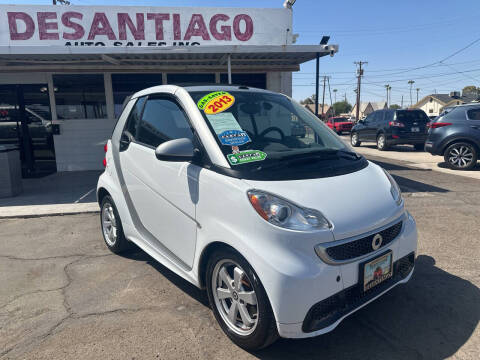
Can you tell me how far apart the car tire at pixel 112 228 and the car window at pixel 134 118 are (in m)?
0.85

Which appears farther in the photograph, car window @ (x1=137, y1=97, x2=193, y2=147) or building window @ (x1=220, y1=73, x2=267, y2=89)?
building window @ (x1=220, y1=73, x2=267, y2=89)

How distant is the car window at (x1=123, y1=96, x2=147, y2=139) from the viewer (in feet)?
11.0

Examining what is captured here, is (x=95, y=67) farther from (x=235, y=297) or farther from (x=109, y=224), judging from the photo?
(x=235, y=297)

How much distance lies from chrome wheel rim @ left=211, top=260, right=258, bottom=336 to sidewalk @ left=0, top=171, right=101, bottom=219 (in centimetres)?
392

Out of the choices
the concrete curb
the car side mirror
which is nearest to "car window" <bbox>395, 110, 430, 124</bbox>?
the concrete curb

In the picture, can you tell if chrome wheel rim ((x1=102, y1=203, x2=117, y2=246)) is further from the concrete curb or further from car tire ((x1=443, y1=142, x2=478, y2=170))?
car tire ((x1=443, y1=142, x2=478, y2=170))

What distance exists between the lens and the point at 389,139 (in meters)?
13.3

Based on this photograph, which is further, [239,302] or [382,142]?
[382,142]

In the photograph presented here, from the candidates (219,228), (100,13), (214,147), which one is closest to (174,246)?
(219,228)

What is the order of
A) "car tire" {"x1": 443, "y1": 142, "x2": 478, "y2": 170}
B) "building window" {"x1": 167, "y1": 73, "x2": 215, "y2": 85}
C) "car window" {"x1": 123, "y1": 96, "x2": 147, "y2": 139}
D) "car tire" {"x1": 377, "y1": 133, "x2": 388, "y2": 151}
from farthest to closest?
"car tire" {"x1": 377, "y1": 133, "x2": 388, "y2": 151} → "building window" {"x1": 167, "y1": 73, "x2": 215, "y2": 85} → "car tire" {"x1": 443, "y1": 142, "x2": 478, "y2": 170} → "car window" {"x1": 123, "y1": 96, "x2": 147, "y2": 139}

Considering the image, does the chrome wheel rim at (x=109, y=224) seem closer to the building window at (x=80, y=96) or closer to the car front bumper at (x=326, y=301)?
the car front bumper at (x=326, y=301)

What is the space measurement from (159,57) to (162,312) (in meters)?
6.64

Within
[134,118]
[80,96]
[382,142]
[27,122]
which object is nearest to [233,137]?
[134,118]

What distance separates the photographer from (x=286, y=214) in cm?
203
